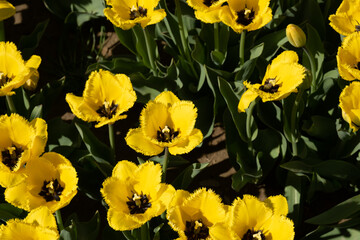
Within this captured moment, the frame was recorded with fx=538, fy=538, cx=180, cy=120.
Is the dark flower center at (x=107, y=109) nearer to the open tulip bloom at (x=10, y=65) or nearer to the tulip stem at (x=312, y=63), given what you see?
the open tulip bloom at (x=10, y=65)

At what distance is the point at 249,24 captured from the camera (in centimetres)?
220

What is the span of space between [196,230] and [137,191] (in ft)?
0.86

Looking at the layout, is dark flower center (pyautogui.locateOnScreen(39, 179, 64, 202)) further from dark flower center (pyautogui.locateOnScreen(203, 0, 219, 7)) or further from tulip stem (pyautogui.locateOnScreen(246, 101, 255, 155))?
dark flower center (pyautogui.locateOnScreen(203, 0, 219, 7))

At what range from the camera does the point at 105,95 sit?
2.13 meters

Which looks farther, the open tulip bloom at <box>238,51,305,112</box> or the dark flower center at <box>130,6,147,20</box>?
the dark flower center at <box>130,6,147,20</box>

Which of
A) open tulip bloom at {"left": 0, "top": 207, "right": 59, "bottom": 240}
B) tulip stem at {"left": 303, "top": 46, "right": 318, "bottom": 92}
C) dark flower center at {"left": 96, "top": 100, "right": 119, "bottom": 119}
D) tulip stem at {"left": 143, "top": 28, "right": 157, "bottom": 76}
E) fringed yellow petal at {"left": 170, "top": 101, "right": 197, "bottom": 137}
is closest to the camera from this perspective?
open tulip bloom at {"left": 0, "top": 207, "right": 59, "bottom": 240}

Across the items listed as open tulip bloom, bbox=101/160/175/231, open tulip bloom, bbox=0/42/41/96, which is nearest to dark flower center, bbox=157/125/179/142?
open tulip bloom, bbox=101/160/175/231

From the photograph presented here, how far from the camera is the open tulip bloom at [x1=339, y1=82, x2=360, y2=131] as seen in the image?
6.53 feet

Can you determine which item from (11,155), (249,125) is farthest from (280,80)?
(11,155)

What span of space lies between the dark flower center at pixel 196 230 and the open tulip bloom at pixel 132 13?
856 millimetres

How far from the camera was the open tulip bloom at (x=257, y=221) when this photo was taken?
1763 millimetres

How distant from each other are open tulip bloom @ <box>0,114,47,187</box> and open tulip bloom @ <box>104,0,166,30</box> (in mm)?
547

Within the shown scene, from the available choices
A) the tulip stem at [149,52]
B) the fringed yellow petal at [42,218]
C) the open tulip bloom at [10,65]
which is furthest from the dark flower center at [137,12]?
the fringed yellow petal at [42,218]

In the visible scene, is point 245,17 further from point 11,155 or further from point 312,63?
point 11,155
